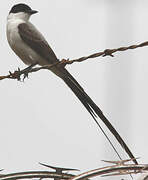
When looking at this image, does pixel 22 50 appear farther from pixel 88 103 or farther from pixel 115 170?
pixel 115 170

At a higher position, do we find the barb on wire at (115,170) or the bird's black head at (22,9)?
the bird's black head at (22,9)

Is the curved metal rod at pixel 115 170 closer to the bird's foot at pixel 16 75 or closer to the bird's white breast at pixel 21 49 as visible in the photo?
the bird's foot at pixel 16 75

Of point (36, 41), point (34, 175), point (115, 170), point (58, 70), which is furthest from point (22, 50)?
point (115, 170)

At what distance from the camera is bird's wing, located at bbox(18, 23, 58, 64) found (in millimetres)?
5074

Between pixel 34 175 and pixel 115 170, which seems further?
pixel 34 175

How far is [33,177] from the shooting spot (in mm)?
2012

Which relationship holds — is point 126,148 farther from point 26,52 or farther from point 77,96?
point 26,52

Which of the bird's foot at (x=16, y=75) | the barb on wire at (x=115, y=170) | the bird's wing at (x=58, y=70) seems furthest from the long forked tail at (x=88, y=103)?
the barb on wire at (x=115, y=170)

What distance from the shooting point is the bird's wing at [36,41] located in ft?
16.6

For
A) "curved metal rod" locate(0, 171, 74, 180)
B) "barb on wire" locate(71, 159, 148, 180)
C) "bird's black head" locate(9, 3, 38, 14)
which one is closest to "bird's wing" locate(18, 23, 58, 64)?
"bird's black head" locate(9, 3, 38, 14)

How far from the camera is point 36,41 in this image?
528cm

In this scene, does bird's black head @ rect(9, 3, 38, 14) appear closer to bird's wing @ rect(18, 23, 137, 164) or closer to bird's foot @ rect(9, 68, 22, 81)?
bird's wing @ rect(18, 23, 137, 164)

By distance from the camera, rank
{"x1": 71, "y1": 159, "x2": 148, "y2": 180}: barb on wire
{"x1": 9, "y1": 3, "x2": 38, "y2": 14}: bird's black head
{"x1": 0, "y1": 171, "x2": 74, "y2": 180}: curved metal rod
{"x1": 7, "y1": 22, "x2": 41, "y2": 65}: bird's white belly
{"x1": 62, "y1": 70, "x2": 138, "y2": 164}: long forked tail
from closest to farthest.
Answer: {"x1": 71, "y1": 159, "x2": 148, "y2": 180}: barb on wire → {"x1": 0, "y1": 171, "x2": 74, "y2": 180}: curved metal rod → {"x1": 62, "y1": 70, "x2": 138, "y2": 164}: long forked tail → {"x1": 7, "y1": 22, "x2": 41, "y2": 65}: bird's white belly → {"x1": 9, "y1": 3, "x2": 38, "y2": 14}: bird's black head

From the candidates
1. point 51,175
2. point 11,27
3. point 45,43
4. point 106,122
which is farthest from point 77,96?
point 51,175
